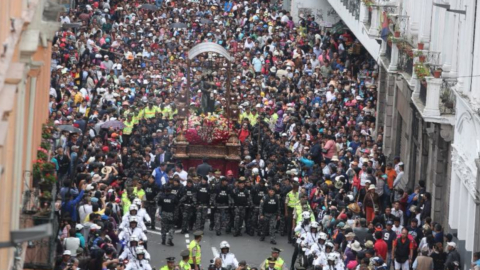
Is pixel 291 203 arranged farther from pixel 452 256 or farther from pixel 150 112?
pixel 150 112

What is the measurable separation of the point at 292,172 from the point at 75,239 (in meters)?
10.6

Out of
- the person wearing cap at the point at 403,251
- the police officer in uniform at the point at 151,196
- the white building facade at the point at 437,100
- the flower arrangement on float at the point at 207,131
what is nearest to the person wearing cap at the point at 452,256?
the white building facade at the point at 437,100

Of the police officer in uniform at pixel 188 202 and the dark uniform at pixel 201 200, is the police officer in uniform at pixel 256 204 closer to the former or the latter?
the dark uniform at pixel 201 200

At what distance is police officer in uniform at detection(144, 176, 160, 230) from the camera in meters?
40.9

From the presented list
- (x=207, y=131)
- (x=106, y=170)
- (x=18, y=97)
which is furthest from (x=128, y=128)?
(x=18, y=97)

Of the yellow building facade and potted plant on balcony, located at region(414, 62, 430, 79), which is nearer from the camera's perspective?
the yellow building facade

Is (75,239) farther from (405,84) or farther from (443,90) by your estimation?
(405,84)

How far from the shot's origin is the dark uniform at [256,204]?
4072cm

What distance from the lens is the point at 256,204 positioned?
1606 inches

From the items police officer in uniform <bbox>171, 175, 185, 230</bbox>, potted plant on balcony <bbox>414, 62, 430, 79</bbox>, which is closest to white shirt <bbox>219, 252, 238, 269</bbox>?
police officer in uniform <bbox>171, 175, 185, 230</bbox>

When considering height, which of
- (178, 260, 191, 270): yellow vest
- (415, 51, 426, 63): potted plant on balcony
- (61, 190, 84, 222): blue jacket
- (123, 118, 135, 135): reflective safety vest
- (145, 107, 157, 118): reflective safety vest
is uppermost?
(415, 51, 426, 63): potted plant on balcony

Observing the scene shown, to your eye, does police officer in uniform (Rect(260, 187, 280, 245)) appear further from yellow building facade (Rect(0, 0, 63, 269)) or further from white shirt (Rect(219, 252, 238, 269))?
yellow building facade (Rect(0, 0, 63, 269))

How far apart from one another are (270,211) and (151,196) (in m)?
2.95

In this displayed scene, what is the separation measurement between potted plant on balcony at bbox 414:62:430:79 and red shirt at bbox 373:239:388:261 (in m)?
5.33
